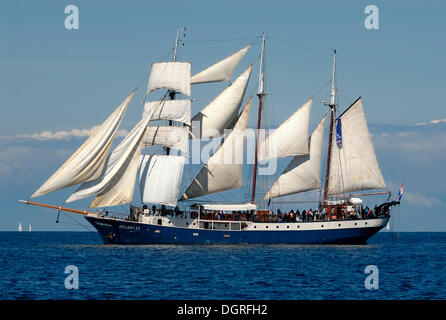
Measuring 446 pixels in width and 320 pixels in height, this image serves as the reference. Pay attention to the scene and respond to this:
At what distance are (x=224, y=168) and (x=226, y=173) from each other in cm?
54

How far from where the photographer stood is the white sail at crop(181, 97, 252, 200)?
2938 inches

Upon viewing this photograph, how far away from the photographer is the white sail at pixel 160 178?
243ft

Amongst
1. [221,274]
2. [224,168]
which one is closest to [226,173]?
[224,168]

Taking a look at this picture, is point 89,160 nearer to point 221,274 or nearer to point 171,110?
point 171,110

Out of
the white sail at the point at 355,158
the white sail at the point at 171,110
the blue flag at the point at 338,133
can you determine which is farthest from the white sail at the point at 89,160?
the white sail at the point at 355,158

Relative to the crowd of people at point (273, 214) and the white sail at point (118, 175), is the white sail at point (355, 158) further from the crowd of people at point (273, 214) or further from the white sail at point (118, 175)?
the white sail at point (118, 175)

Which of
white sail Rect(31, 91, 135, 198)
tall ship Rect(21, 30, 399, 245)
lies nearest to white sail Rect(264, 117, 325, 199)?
tall ship Rect(21, 30, 399, 245)

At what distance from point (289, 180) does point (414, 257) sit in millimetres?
14155

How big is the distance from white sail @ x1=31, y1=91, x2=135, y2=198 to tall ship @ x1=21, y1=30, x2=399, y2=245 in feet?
9.01

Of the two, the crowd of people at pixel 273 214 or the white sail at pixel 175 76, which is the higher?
the white sail at pixel 175 76

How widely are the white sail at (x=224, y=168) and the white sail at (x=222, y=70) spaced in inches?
160

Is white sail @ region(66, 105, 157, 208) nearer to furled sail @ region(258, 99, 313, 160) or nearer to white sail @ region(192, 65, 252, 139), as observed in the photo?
white sail @ region(192, 65, 252, 139)

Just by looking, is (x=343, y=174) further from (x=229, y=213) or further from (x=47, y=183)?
(x=47, y=183)

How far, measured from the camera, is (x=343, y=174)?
78.4 m
